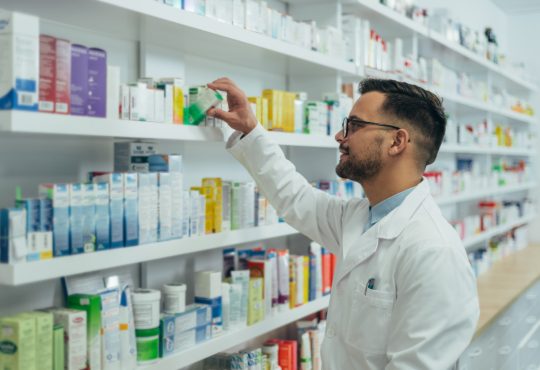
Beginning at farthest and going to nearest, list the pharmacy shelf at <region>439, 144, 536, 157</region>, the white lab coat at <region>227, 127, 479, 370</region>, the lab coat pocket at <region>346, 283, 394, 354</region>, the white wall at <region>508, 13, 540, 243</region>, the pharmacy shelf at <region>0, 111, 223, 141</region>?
the white wall at <region>508, 13, 540, 243</region> < the pharmacy shelf at <region>439, 144, 536, 157</region> < the lab coat pocket at <region>346, 283, 394, 354</region> < the white lab coat at <region>227, 127, 479, 370</region> < the pharmacy shelf at <region>0, 111, 223, 141</region>

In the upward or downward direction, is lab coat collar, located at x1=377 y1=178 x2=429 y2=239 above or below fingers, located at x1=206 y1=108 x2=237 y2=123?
below

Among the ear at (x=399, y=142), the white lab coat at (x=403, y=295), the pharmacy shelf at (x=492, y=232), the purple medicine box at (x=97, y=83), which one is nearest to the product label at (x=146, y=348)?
the white lab coat at (x=403, y=295)

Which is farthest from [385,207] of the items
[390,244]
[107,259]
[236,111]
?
[107,259]

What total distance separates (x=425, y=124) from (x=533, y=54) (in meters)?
7.18

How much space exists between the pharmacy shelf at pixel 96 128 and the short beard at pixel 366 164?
0.54m

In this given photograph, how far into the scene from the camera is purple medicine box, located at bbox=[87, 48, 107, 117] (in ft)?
6.62

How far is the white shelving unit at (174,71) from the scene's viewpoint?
1.97 m

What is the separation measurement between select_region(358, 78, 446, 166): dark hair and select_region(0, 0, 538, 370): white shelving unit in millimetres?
679

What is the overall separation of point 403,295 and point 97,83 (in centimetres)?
116

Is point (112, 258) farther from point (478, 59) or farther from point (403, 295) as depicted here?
point (478, 59)

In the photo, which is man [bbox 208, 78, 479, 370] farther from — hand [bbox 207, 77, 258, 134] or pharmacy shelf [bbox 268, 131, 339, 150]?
pharmacy shelf [bbox 268, 131, 339, 150]

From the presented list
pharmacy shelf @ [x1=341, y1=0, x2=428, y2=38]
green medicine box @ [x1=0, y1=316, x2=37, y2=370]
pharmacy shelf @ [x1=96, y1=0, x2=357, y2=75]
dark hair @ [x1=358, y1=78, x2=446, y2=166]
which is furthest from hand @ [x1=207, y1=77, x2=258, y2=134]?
pharmacy shelf @ [x1=341, y1=0, x2=428, y2=38]

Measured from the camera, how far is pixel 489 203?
6906mm

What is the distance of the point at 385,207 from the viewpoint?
239 centimetres
